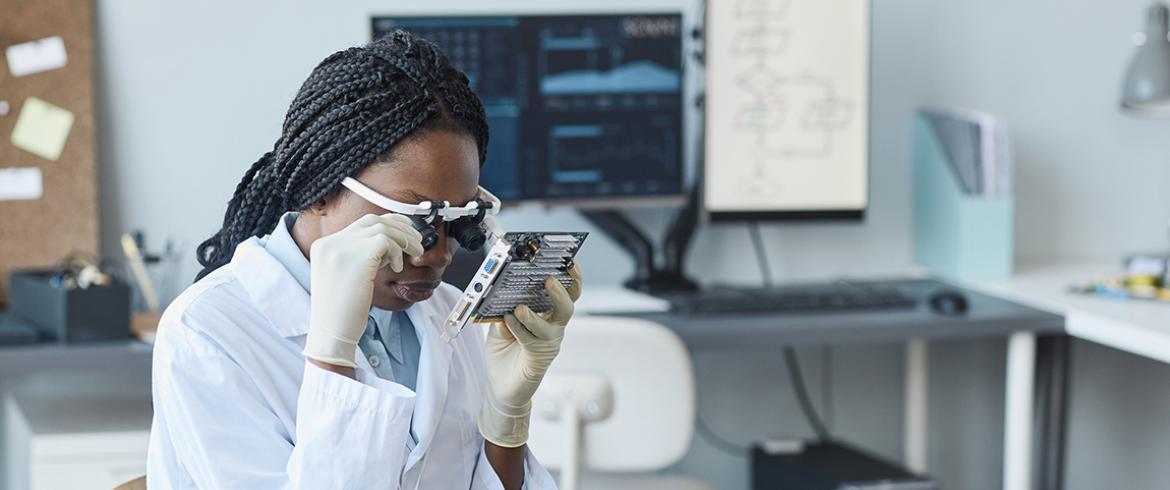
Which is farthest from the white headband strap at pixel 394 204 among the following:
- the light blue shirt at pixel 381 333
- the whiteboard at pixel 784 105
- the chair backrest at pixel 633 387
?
the whiteboard at pixel 784 105

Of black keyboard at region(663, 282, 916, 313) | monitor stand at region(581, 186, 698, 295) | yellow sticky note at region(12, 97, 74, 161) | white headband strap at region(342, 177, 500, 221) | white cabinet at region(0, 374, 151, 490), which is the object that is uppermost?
yellow sticky note at region(12, 97, 74, 161)

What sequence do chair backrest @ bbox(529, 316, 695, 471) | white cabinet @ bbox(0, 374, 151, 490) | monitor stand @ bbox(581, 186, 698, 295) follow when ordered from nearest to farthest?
chair backrest @ bbox(529, 316, 695, 471)
white cabinet @ bbox(0, 374, 151, 490)
monitor stand @ bbox(581, 186, 698, 295)

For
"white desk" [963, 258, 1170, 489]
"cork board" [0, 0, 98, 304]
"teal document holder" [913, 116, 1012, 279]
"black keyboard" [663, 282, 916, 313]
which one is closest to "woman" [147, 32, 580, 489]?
"black keyboard" [663, 282, 916, 313]

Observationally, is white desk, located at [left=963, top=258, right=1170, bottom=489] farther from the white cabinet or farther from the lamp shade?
the white cabinet

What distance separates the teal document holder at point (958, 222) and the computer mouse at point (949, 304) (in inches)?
13.0

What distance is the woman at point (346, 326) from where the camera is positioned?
40.1 inches

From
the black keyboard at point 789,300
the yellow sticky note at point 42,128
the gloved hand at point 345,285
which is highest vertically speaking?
the yellow sticky note at point 42,128

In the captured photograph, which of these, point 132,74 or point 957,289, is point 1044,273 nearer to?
point 957,289

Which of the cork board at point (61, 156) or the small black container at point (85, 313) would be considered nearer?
the small black container at point (85, 313)

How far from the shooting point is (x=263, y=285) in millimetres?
1103

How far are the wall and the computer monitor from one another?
0.79ft

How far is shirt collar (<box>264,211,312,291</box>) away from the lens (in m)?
1.13

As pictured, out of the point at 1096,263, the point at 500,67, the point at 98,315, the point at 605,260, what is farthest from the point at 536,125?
the point at 1096,263

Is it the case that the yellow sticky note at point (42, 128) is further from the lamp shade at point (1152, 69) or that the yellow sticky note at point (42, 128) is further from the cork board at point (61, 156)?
the lamp shade at point (1152, 69)
